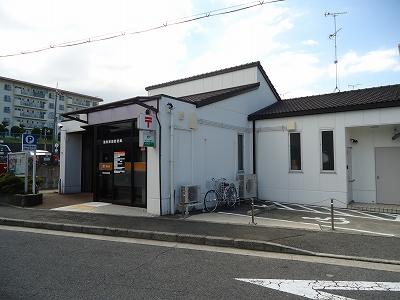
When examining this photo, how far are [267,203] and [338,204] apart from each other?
8.36ft

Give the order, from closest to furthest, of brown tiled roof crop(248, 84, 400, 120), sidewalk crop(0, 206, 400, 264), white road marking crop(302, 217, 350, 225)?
sidewalk crop(0, 206, 400, 264) → white road marking crop(302, 217, 350, 225) → brown tiled roof crop(248, 84, 400, 120)

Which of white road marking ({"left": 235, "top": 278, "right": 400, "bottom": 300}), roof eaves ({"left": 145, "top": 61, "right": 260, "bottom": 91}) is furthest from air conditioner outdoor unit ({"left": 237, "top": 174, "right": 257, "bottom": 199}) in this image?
white road marking ({"left": 235, "top": 278, "right": 400, "bottom": 300})

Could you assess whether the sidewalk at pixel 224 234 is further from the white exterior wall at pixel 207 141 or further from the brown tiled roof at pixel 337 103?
the brown tiled roof at pixel 337 103

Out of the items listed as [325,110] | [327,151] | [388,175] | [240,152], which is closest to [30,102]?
[240,152]

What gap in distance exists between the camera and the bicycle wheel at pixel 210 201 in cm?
1136

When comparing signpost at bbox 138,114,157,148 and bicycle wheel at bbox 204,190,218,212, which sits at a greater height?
signpost at bbox 138,114,157,148

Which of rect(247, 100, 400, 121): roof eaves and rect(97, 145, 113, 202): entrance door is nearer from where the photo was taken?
rect(247, 100, 400, 121): roof eaves

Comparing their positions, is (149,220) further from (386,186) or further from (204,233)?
(386,186)

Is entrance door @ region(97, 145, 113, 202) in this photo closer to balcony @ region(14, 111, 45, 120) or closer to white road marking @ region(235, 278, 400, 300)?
white road marking @ region(235, 278, 400, 300)

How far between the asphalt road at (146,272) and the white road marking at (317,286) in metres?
0.13

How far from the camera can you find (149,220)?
9.26 metres

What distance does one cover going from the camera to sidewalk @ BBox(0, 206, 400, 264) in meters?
6.41

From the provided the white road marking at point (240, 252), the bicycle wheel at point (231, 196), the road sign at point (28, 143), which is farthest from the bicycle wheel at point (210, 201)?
the road sign at point (28, 143)

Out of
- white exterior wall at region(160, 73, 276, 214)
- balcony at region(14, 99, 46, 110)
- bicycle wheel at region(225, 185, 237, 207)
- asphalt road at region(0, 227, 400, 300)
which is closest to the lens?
asphalt road at region(0, 227, 400, 300)
